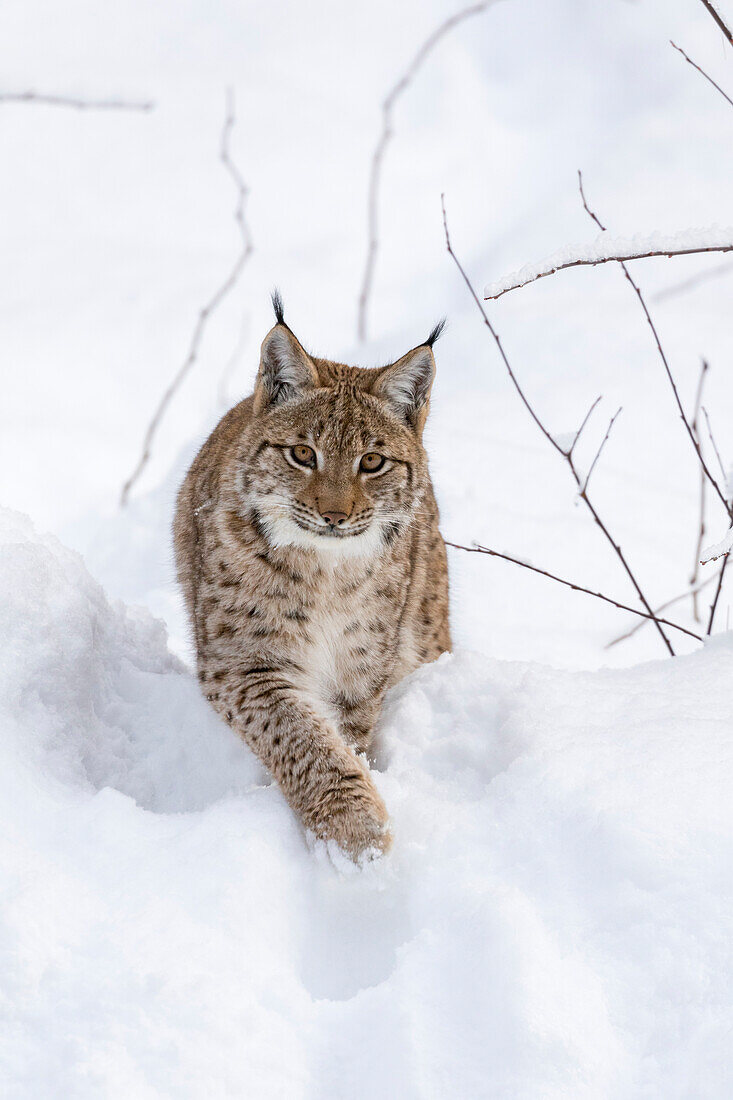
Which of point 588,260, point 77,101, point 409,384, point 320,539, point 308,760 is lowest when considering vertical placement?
point 308,760

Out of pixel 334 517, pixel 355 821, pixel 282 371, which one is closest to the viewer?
pixel 355 821

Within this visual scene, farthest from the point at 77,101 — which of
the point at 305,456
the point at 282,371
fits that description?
the point at 305,456

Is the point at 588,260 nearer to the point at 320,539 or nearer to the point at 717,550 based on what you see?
the point at 717,550

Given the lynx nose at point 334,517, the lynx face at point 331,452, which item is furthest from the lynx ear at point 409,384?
the lynx nose at point 334,517

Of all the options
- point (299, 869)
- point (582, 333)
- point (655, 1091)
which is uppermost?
point (655, 1091)

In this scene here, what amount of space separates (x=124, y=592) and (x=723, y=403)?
3.53 meters

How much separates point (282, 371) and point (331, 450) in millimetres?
320

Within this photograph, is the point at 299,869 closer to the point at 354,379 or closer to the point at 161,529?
the point at 354,379

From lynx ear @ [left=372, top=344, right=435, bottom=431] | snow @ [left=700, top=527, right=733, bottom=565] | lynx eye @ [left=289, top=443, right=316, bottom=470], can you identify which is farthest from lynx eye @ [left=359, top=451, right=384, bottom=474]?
snow @ [left=700, top=527, right=733, bottom=565]

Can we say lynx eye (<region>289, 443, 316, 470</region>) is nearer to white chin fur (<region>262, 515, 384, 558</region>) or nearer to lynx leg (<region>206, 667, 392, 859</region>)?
white chin fur (<region>262, 515, 384, 558</region>)

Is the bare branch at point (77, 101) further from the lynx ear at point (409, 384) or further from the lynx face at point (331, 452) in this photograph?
the lynx ear at point (409, 384)

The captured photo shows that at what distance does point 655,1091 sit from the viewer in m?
1.72

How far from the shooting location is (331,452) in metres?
3.01

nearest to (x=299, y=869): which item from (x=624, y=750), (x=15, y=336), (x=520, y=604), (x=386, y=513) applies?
(x=624, y=750)
